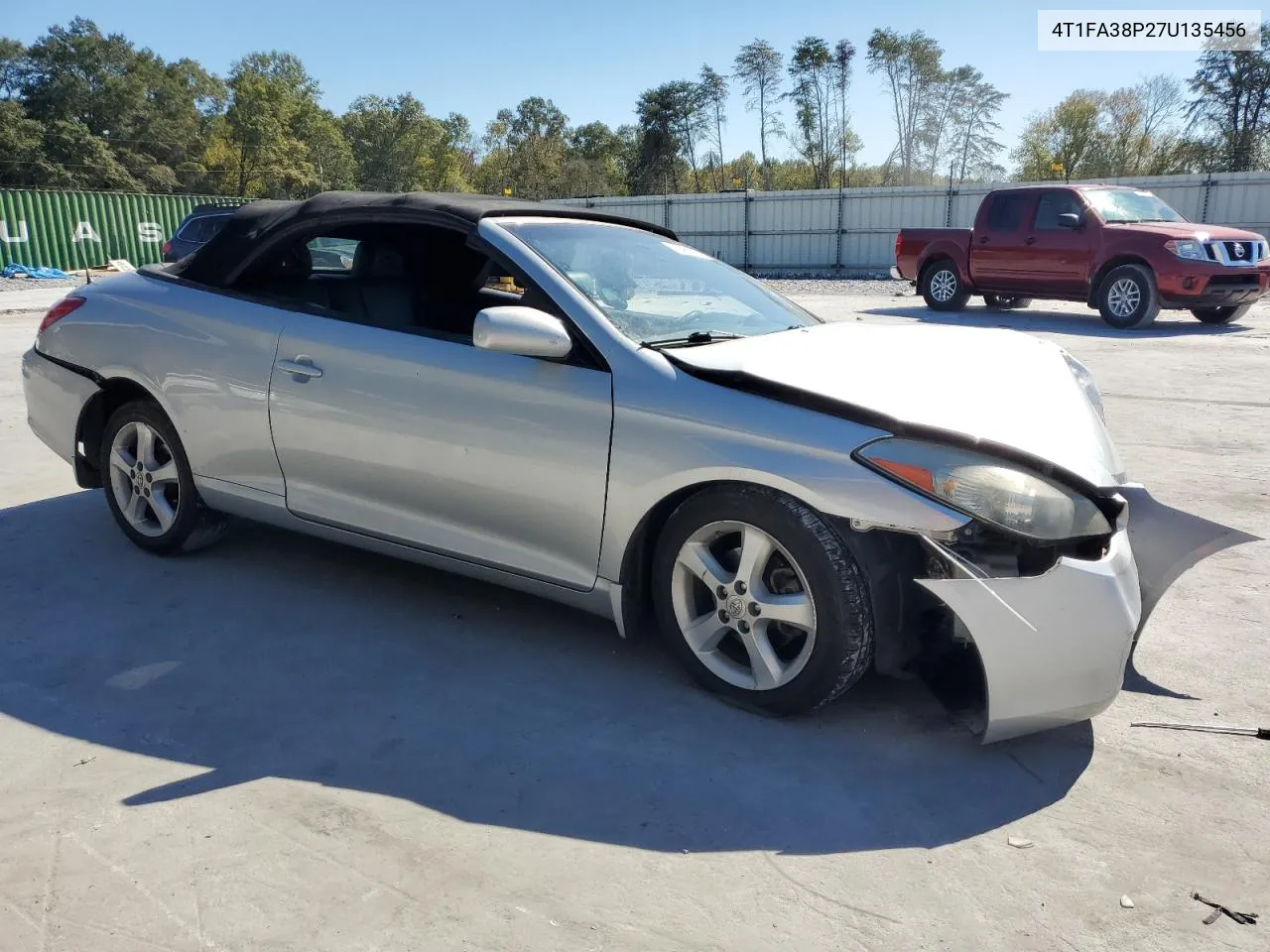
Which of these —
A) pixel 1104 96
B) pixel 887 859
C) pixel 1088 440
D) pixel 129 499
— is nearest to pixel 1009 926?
pixel 887 859

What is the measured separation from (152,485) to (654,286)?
95.8 inches

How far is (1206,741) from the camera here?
2.95m

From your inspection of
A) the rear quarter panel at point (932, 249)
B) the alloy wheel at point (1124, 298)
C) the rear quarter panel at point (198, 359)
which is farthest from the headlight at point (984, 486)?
the rear quarter panel at point (932, 249)

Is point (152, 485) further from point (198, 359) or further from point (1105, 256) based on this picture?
point (1105, 256)

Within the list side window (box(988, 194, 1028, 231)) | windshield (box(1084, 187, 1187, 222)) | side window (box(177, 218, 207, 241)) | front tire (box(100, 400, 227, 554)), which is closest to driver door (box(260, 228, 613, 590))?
front tire (box(100, 400, 227, 554))

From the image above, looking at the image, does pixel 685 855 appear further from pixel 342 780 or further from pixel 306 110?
pixel 306 110

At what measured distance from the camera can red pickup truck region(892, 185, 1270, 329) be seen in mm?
13023

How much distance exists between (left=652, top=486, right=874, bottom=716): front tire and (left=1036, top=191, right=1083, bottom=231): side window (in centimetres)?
1297

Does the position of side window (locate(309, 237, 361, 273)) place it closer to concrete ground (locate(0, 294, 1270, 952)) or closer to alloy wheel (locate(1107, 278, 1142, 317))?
concrete ground (locate(0, 294, 1270, 952))

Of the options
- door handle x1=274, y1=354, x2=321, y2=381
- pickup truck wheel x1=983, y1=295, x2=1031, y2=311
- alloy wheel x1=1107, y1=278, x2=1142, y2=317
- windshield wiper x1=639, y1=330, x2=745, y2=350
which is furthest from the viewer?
pickup truck wheel x1=983, y1=295, x2=1031, y2=311

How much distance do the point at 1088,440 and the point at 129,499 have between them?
3991 millimetres

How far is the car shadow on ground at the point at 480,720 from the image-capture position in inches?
103

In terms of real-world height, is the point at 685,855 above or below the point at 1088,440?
below

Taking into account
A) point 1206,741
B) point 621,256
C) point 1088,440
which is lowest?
point 1206,741
